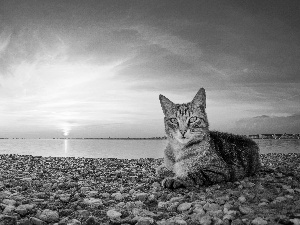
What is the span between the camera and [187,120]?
687 cm

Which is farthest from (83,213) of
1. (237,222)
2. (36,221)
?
(237,222)

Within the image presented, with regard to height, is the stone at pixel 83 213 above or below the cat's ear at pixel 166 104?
below

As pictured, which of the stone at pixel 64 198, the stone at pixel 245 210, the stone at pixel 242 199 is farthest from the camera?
the stone at pixel 64 198

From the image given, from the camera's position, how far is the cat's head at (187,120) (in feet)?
22.3

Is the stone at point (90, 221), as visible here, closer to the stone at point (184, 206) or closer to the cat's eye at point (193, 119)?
the stone at point (184, 206)

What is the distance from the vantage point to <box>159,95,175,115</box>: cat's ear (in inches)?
292

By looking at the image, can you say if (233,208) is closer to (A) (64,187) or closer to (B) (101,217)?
(B) (101,217)

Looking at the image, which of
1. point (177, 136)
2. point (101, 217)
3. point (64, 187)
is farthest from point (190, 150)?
point (64, 187)

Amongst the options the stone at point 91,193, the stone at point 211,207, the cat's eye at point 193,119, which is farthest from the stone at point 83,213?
the cat's eye at point 193,119

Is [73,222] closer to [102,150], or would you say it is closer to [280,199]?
[280,199]

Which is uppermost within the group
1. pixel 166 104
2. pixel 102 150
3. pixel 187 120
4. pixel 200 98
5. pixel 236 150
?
pixel 200 98

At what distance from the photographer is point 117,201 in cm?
612

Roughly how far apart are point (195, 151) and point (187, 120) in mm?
853

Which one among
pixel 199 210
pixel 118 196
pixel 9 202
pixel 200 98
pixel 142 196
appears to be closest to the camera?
pixel 199 210
